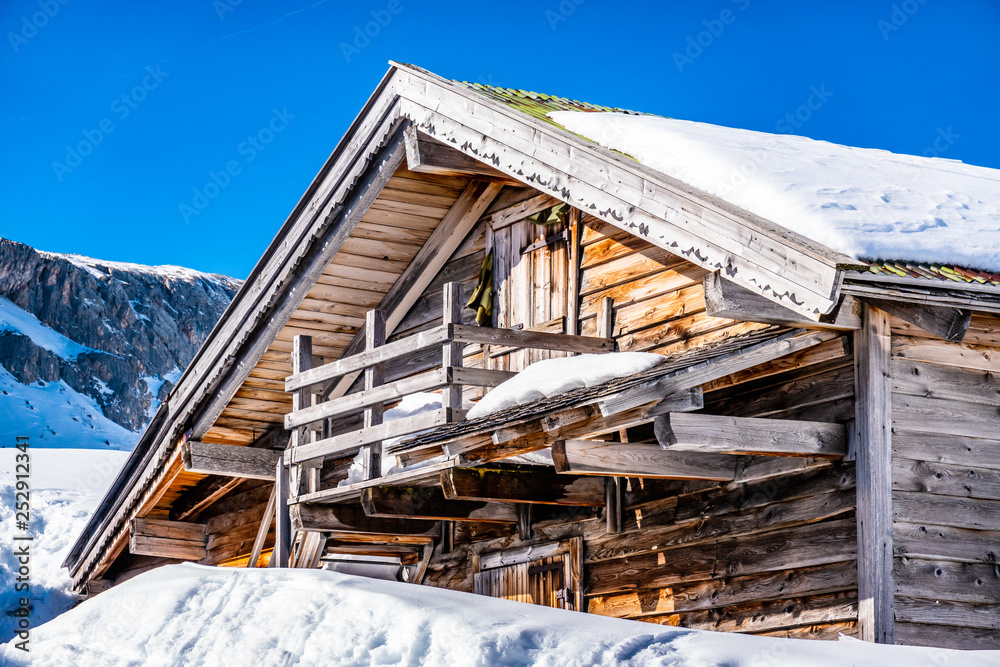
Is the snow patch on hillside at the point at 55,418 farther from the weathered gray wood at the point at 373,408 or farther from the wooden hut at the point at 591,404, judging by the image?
the weathered gray wood at the point at 373,408

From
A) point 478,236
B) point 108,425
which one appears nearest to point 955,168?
point 478,236

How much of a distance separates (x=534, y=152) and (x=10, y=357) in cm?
5952

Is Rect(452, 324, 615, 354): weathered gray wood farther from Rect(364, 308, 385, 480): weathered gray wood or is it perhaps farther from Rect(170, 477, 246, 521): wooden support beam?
Rect(170, 477, 246, 521): wooden support beam

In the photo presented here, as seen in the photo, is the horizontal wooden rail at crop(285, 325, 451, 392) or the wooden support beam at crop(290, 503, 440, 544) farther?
the wooden support beam at crop(290, 503, 440, 544)

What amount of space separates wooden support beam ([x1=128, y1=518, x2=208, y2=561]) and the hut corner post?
30.3 ft

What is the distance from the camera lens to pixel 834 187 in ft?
27.7

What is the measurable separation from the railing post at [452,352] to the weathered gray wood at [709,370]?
2.15m

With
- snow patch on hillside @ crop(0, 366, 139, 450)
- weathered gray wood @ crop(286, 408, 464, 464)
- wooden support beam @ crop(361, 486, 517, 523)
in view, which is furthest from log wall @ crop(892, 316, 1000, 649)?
snow patch on hillside @ crop(0, 366, 139, 450)

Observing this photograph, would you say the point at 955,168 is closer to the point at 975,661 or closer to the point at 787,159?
the point at 787,159

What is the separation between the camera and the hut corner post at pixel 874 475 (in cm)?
706

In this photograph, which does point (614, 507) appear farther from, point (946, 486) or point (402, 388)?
point (946, 486)

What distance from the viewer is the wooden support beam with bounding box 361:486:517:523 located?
9.81m

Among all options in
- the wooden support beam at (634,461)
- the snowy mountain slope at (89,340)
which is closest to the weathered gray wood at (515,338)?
the wooden support beam at (634,461)

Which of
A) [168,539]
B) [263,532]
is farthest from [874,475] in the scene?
[168,539]
